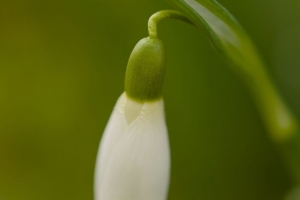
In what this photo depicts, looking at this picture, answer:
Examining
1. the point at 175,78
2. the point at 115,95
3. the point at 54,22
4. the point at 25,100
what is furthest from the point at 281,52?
the point at 25,100

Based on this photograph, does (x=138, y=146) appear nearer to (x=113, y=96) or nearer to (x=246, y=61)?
(x=246, y=61)

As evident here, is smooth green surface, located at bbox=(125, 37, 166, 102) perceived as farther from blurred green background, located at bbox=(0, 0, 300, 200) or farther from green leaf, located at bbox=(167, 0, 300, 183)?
blurred green background, located at bbox=(0, 0, 300, 200)

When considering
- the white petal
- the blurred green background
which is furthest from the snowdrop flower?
the blurred green background

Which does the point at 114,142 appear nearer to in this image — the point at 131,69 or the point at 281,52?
the point at 131,69

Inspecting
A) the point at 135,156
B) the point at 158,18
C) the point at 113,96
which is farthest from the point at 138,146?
the point at 113,96

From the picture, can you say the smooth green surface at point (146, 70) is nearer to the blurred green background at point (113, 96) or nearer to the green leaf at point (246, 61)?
the green leaf at point (246, 61)

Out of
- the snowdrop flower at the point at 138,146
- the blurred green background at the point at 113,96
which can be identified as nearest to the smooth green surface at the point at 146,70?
the snowdrop flower at the point at 138,146
